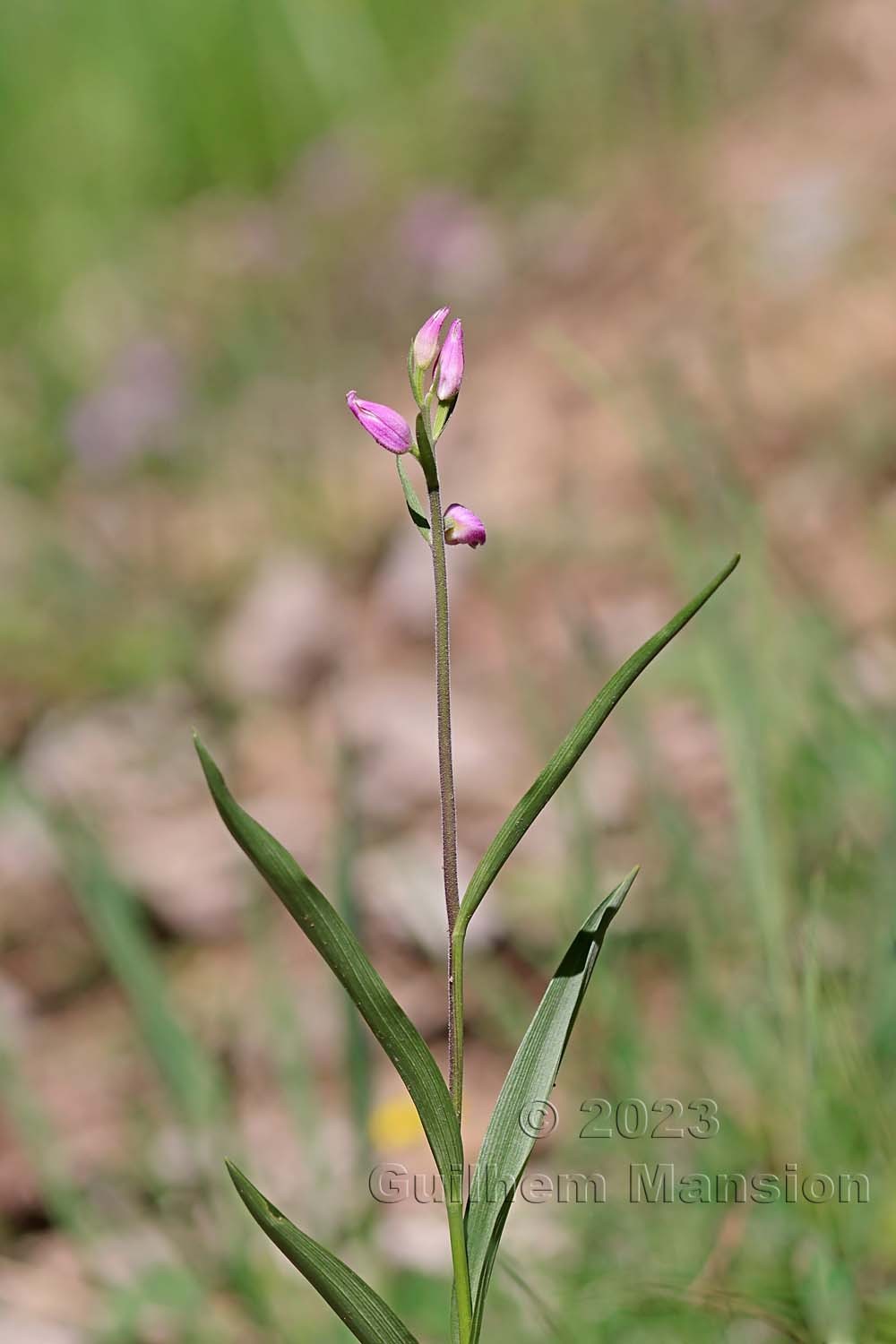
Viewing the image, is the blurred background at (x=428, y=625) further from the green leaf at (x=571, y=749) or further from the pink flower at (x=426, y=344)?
the pink flower at (x=426, y=344)

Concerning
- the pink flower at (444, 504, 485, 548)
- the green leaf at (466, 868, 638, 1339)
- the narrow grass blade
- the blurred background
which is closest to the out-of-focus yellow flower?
the blurred background

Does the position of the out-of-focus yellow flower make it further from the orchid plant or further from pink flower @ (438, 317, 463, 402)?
pink flower @ (438, 317, 463, 402)

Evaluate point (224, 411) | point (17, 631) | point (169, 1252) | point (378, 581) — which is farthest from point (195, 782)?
point (224, 411)

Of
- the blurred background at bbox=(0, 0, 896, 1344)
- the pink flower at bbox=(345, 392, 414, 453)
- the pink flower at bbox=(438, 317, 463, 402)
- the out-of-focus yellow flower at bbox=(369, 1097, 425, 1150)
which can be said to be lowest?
the pink flower at bbox=(345, 392, 414, 453)

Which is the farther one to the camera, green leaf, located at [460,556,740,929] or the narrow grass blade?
the narrow grass blade

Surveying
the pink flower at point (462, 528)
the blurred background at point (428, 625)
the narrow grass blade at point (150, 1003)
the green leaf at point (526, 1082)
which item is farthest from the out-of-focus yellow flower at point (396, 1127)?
the pink flower at point (462, 528)

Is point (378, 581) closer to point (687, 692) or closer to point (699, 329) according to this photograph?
point (699, 329)
